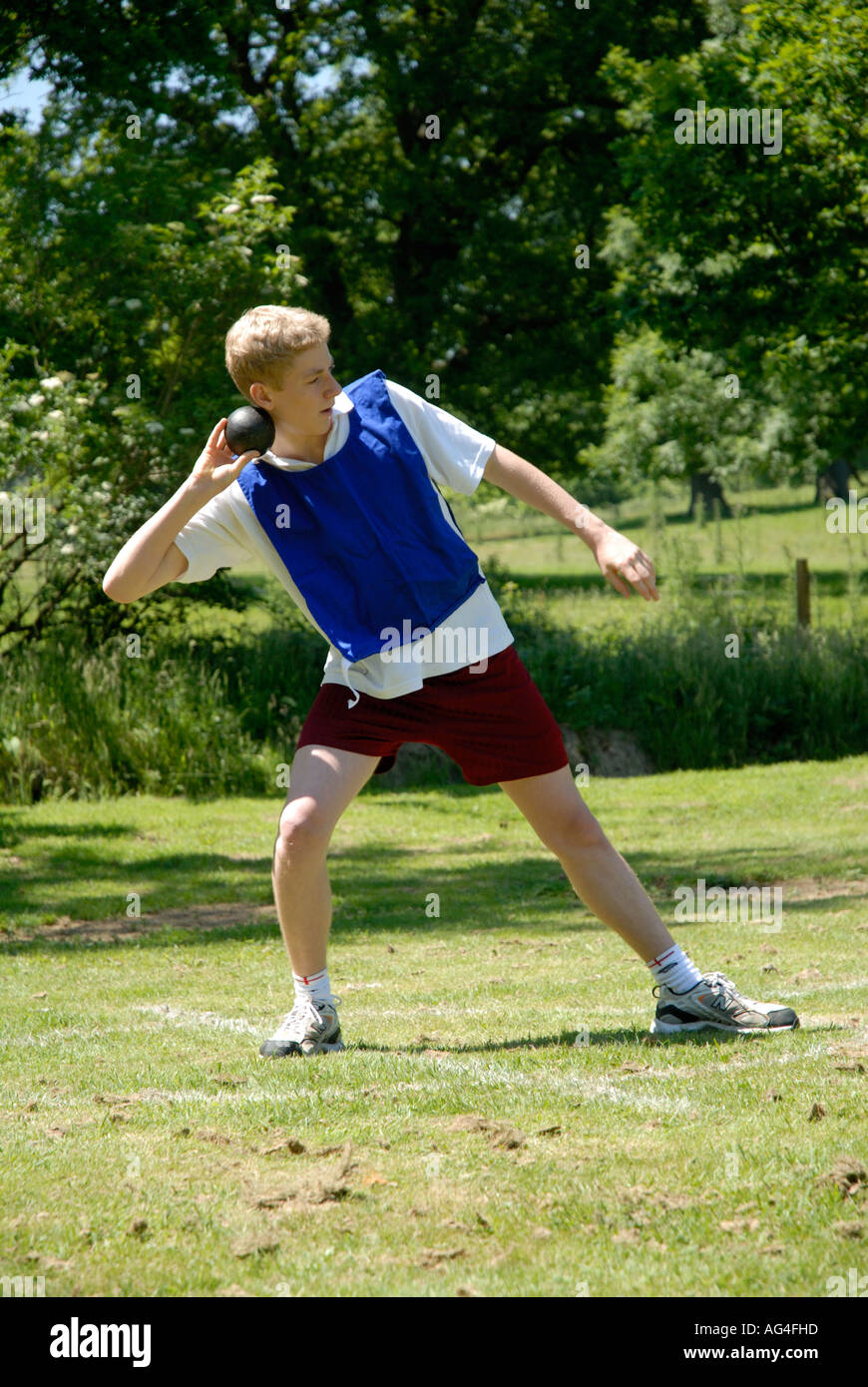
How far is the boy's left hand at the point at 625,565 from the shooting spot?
4.27 metres

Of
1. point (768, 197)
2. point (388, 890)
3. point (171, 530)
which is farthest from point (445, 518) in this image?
point (768, 197)

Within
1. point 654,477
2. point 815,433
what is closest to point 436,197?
point 815,433

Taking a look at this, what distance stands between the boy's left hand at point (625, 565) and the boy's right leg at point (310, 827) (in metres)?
1.03

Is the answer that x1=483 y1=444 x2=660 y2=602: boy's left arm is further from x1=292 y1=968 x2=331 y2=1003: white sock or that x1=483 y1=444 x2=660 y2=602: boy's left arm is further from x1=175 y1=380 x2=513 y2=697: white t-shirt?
x1=292 y1=968 x2=331 y2=1003: white sock

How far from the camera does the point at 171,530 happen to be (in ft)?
14.8

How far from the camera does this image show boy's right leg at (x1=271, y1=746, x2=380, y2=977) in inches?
185

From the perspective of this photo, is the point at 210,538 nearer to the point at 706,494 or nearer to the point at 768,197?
the point at 768,197

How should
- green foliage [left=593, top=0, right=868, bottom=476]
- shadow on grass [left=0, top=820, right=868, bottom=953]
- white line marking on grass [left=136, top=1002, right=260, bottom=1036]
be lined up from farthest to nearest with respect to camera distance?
1. green foliage [left=593, top=0, right=868, bottom=476]
2. shadow on grass [left=0, top=820, right=868, bottom=953]
3. white line marking on grass [left=136, top=1002, right=260, bottom=1036]

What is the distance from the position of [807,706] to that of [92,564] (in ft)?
27.2

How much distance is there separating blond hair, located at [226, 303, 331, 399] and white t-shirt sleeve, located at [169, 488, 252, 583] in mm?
400

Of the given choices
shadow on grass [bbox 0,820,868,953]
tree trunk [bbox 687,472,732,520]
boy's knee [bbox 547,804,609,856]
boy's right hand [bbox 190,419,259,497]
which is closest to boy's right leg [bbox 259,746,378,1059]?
boy's knee [bbox 547,804,609,856]

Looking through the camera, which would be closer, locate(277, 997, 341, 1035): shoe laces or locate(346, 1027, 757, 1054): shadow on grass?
locate(346, 1027, 757, 1054): shadow on grass

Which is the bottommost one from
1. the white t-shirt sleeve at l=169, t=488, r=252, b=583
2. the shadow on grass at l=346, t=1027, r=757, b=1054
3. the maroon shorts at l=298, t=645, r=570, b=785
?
the shadow on grass at l=346, t=1027, r=757, b=1054
